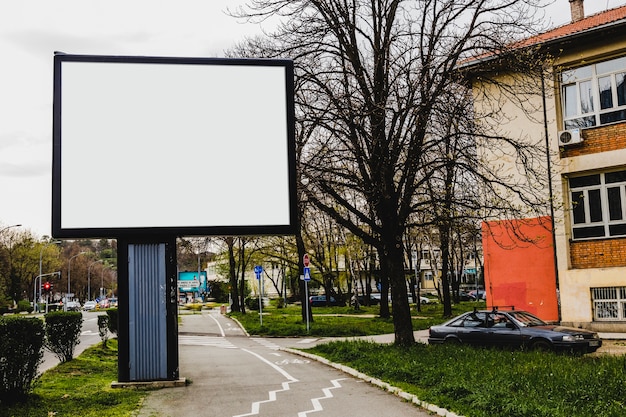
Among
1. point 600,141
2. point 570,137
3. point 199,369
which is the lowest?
point 199,369

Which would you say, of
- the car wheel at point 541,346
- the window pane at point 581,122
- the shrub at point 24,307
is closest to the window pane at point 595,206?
the window pane at point 581,122

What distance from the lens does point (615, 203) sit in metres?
21.3

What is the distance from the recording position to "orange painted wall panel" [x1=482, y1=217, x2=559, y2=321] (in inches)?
881

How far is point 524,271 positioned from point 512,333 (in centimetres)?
763

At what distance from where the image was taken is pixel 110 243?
499ft

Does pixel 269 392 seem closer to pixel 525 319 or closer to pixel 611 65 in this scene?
pixel 525 319

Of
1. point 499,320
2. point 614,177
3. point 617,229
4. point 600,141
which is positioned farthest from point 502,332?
point 600,141

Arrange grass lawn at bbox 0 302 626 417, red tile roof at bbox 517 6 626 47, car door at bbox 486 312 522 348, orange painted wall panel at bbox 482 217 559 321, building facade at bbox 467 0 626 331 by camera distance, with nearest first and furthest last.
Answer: grass lawn at bbox 0 302 626 417, car door at bbox 486 312 522 348, building facade at bbox 467 0 626 331, red tile roof at bbox 517 6 626 47, orange painted wall panel at bbox 482 217 559 321

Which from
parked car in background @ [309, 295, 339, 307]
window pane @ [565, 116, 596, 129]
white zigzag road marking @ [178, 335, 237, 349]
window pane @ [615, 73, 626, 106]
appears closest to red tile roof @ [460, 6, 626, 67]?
window pane @ [615, 73, 626, 106]

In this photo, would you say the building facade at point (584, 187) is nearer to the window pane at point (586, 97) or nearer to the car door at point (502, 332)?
the window pane at point (586, 97)

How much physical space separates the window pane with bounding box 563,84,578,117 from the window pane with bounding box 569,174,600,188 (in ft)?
7.68

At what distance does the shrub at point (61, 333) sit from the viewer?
55.3 ft

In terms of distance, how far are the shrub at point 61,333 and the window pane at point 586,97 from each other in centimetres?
1851

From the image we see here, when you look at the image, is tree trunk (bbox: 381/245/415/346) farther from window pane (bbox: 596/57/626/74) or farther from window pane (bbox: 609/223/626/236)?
window pane (bbox: 596/57/626/74)
